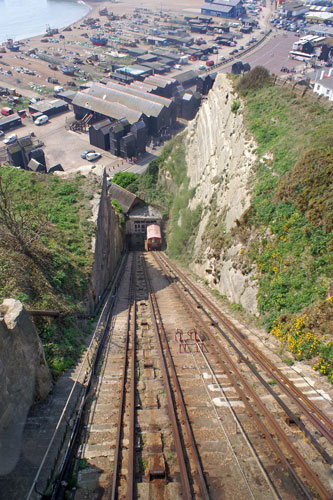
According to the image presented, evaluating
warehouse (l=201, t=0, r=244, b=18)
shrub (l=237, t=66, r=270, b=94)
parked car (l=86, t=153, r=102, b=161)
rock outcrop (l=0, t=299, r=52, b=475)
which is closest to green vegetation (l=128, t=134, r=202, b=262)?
shrub (l=237, t=66, r=270, b=94)

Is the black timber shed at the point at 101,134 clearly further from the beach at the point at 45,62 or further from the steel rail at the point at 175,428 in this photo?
the steel rail at the point at 175,428

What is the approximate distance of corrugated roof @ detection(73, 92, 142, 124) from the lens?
196ft

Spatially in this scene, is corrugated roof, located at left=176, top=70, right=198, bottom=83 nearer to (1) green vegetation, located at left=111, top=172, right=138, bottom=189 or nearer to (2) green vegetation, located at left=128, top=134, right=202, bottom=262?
(2) green vegetation, located at left=128, top=134, right=202, bottom=262

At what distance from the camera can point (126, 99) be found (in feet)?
209

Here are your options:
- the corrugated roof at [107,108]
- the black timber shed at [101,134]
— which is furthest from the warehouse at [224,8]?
the black timber shed at [101,134]

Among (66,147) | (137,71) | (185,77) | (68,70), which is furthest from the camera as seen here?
(68,70)

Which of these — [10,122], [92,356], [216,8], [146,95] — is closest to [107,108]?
[146,95]

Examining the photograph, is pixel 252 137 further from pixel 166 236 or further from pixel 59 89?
pixel 59 89

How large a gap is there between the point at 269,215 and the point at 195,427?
11866 millimetres

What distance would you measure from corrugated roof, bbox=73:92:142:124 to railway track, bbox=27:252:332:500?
53074mm

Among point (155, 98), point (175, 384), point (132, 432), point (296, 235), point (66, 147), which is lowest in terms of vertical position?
point (132, 432)

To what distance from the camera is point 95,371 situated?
1195 centimetres

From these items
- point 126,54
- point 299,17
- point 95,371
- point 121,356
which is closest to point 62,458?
point 95,371

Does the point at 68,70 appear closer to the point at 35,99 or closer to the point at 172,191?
the point at 35,99
